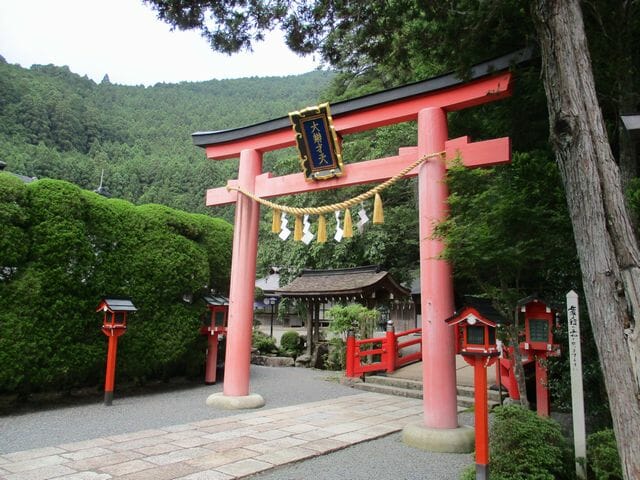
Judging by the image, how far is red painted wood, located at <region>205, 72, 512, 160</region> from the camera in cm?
575

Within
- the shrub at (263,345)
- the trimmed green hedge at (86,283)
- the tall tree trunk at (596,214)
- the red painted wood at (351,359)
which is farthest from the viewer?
the shrub at (263,345)

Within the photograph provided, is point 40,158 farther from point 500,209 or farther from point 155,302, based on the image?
point 500,209

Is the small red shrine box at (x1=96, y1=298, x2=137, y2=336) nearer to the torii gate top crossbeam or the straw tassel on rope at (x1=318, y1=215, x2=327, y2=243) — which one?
the torii gate top crossbeam

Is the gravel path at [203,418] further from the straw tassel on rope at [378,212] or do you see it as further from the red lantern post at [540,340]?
the straw tassel on rope at [378,212]

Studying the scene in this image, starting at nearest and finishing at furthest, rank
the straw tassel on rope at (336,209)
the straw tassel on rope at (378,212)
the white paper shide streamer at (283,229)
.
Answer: the straw tassel on rope at (336,209) < the straw tassel on rope at (378,212) < the white paper shide streamer at (283,229)

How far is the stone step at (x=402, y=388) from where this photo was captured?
28.2 feet

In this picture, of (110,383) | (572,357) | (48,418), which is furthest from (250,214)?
(572,357)

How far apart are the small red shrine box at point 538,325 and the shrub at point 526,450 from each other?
190 centimetres

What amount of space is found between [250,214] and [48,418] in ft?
14.3

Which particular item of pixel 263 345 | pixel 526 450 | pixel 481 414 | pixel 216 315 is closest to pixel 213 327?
pixel 216 315

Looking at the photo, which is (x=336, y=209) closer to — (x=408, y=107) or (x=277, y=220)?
(x=277, y=220)

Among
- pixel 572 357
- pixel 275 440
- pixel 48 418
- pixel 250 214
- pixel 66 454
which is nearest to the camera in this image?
pixel 572 357

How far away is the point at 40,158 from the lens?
1592 inches

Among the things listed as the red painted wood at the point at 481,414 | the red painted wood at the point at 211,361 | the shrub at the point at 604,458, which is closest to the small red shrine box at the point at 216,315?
the red painted wood at the point at 211,361
